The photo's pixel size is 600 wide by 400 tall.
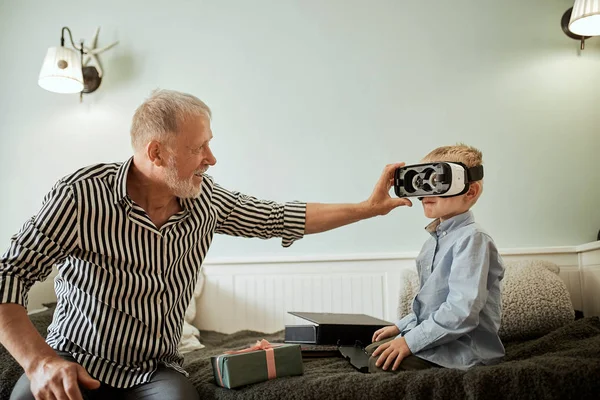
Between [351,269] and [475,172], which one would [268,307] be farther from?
[475,172]

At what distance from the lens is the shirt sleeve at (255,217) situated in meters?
1.51

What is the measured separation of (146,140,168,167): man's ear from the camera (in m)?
1.35

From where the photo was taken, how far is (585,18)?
202cm

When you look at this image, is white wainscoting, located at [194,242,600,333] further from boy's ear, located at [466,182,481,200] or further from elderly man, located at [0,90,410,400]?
elderly man, located at [0,90,410,400]

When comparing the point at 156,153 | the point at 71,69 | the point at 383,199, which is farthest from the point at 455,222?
the point at 71,69

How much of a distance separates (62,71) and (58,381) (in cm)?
178

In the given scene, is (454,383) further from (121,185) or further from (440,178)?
(121,185)

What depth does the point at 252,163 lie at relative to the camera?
2475mm

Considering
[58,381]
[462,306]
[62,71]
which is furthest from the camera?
[62,71]

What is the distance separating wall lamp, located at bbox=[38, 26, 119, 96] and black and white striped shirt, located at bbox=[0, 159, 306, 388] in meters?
1.35

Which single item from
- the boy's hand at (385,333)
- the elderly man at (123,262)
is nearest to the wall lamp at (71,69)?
the elderly man at (123,262)

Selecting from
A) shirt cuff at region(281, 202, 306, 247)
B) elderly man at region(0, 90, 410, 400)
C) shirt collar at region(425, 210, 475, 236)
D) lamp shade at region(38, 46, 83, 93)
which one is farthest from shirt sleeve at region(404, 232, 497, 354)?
lamp shade at region(38, 46, 83, 93)

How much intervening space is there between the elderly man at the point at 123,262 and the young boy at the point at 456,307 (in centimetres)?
51

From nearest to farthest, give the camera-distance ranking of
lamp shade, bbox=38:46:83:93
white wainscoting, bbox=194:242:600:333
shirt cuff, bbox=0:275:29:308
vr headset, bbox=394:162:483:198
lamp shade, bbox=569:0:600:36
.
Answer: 1. shirt cuff, bbox=0:275:29:308
2. vr headset, bbox=394:162:483:198
3. lamp shade, bbox=569:0:600:36
4. white wainscoting, bbox=194:242:600:333
5. lamp shade, bbox=38:46:83:93
